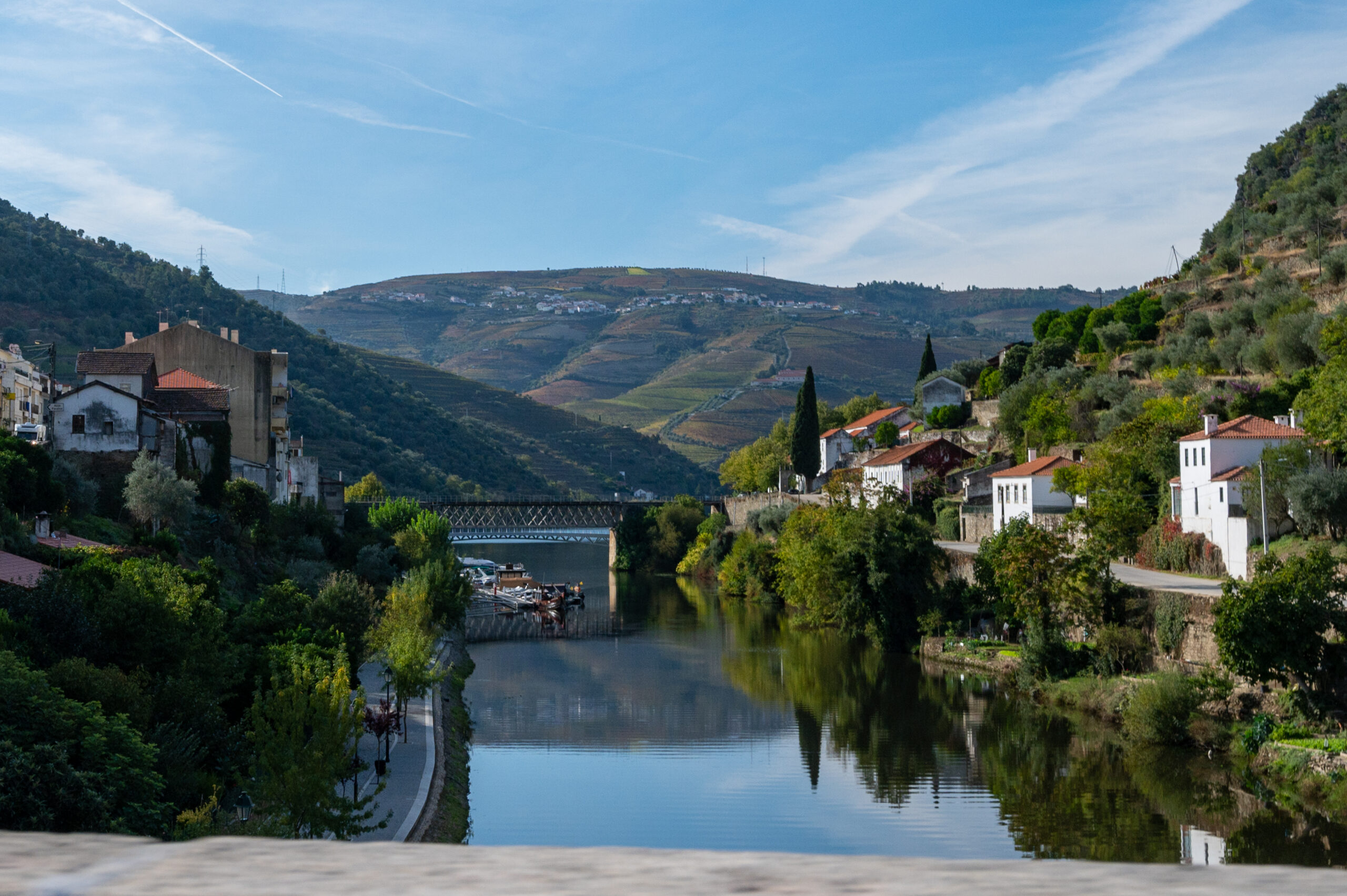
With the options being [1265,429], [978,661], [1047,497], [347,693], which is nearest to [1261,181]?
[1047,497]

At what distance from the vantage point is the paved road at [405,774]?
2089cm

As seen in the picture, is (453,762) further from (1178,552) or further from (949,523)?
(949,523)

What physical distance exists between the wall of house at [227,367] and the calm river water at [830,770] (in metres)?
17.7

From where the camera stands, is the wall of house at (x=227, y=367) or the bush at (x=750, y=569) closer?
the wall of house at (x=227, y=367)

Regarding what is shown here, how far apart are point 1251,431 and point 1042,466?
13.7 meters

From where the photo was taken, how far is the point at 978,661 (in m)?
42.1

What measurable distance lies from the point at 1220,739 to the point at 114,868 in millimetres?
31033

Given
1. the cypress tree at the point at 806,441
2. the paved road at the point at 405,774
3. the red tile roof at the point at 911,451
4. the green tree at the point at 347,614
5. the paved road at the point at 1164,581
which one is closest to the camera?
the paved road at the point at 405,774

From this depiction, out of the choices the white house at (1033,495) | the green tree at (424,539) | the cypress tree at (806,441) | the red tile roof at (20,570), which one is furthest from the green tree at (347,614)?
the cypress tree at (806,441)

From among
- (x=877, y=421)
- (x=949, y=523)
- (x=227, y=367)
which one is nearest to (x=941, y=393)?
(x=877, y=421)

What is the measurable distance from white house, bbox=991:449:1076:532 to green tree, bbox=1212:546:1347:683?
71.2 ft

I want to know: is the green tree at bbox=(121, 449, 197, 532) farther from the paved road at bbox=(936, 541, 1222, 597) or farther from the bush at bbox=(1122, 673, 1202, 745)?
the paved road at bbox=(936, 541, 1222, 597)

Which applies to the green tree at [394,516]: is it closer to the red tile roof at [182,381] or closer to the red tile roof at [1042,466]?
the red tile roof at [182,381]

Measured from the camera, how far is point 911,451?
68.2m
